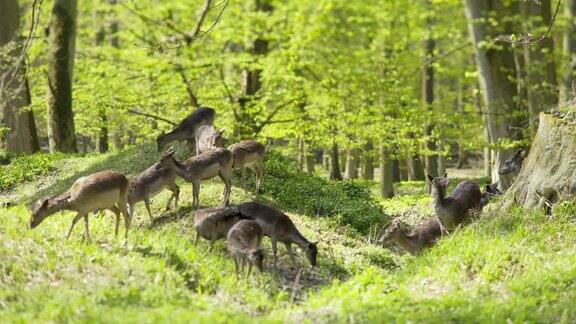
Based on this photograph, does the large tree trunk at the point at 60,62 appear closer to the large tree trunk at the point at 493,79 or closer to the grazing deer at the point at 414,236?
the large tree trunk at the point at 493,79

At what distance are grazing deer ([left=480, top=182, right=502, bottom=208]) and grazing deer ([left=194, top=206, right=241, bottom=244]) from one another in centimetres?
483

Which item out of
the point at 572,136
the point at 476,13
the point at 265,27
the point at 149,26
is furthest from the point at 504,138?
the point at 149,26

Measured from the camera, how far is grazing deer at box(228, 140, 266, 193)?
1376 cm

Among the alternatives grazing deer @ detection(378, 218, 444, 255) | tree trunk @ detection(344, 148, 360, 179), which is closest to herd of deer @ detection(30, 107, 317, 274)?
grazing deer @ detection(378, 218, 444, 255)

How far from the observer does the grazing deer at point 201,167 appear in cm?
1252

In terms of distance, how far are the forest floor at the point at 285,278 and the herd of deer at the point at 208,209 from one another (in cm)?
29

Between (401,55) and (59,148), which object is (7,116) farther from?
(401,55)

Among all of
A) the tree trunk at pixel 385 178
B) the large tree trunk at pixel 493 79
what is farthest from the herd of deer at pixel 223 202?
the tree trunk at pixel 385 178

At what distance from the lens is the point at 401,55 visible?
Answer: 80.0ft

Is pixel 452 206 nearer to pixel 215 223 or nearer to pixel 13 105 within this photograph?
pixel 215 223

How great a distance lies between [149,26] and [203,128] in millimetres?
13043

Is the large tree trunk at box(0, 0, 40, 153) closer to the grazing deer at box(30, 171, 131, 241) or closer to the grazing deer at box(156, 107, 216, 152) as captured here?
the grazing deer at box(156, 107, 216, 152)

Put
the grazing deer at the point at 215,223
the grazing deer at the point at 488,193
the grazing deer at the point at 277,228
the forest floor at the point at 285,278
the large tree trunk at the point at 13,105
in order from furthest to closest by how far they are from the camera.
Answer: the large tree trunk at the point at 13,105, the grazing deer at the point at 488,193, the grazing deer at the point at 277,228, the grazing deer at the point at 215,223, the forest floor at the point at 285,278

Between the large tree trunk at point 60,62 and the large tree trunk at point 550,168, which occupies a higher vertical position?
the large tree trunk at point 60,62
